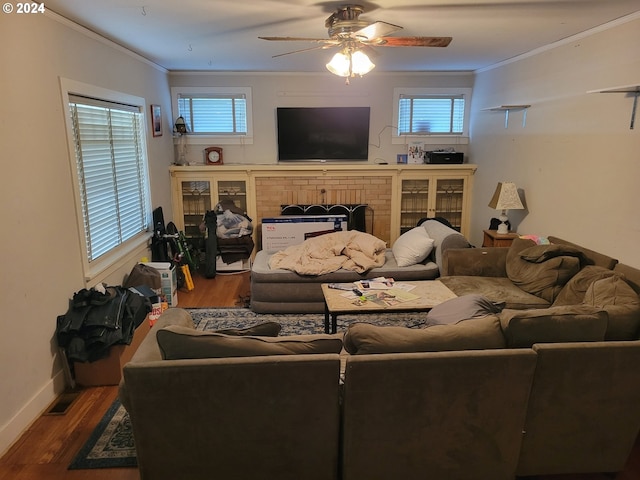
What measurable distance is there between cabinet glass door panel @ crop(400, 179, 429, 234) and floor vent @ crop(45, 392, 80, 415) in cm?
439

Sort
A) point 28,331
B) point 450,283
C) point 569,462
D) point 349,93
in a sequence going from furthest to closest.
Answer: point 349,93
point 450,283
point 28,331
point 569,462

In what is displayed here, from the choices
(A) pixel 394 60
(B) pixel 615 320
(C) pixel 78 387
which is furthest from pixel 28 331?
(A) pixel 394 60

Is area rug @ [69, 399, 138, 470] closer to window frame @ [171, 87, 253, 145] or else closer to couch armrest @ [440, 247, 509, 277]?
couch armrest @ [440, 247, 509, 277]

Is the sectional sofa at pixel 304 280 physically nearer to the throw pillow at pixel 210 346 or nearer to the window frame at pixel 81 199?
the window frame at pixel 81 199

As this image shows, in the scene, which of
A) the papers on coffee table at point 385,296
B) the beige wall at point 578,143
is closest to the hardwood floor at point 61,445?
the papers on coffee table at point 385,296

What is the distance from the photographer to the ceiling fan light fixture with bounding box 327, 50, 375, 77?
2.88m

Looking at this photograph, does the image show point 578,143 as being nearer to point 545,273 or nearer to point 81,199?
point 545,273

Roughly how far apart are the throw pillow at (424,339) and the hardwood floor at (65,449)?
31.9 inches

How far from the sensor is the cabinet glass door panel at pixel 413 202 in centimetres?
Answer: 592

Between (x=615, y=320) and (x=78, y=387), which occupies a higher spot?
(x=615, y=320)

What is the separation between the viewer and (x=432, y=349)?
1.93 metres

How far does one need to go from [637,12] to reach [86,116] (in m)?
4.01

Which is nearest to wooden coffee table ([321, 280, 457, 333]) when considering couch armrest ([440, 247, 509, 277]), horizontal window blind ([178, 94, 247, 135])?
couch armrest ([440, 247, 509, 277])

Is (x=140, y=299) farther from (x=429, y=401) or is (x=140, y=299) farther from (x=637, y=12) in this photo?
(x=637, y=12)
